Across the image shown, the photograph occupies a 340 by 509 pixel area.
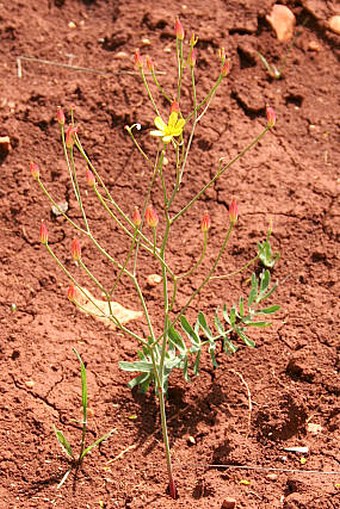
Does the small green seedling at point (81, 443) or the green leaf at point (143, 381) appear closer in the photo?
the small green seedling at point (81, 443)

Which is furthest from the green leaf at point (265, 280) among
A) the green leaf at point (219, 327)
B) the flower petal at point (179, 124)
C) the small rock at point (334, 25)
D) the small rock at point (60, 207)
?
the small rock at point (334, 25)

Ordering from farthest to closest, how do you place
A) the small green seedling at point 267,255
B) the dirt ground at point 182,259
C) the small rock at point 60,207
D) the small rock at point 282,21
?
the small rock at point 282,21, the small rock at point 60,207, the small green seedling at point 267,255, the dirt ground at point 182,259

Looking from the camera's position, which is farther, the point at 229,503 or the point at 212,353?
the point at 212,353

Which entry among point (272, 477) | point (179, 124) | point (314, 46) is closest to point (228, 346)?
point (272, 477)

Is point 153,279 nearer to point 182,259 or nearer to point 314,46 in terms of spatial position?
point 182,259

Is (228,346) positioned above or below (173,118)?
below

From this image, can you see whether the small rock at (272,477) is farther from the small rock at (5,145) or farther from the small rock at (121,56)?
the small rock at (121,56)

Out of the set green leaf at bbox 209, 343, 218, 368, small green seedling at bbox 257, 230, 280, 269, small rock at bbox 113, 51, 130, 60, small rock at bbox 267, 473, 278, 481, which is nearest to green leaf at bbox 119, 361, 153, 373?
green leaf at bbox 209, 343, 218, 368
